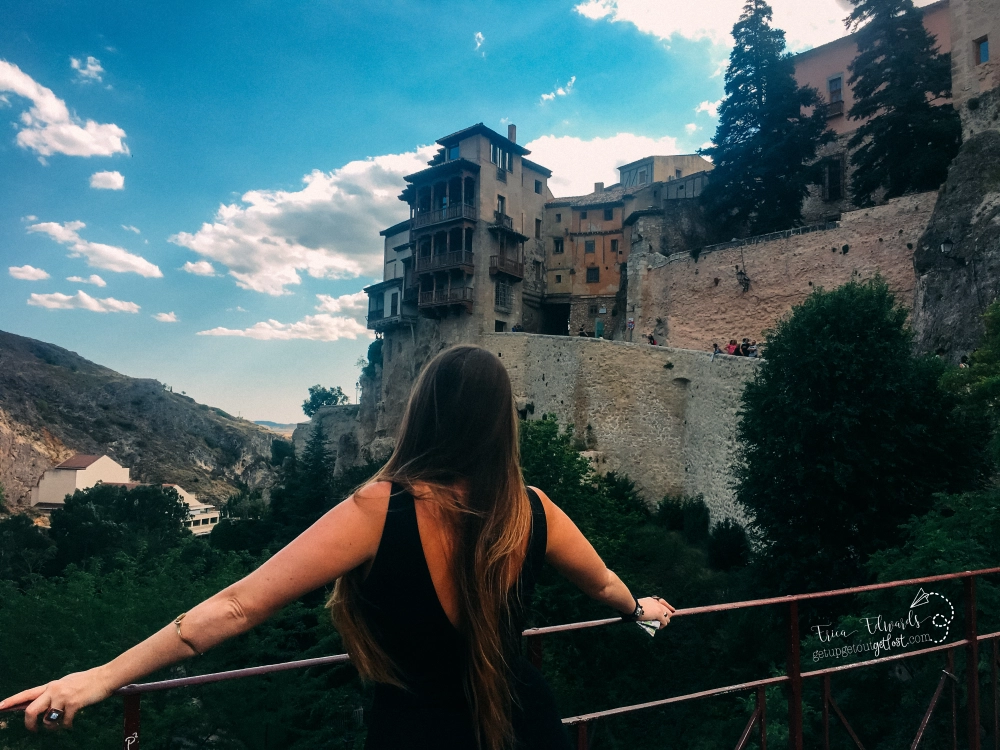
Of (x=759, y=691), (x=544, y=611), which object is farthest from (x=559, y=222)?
(x=759, y=691)

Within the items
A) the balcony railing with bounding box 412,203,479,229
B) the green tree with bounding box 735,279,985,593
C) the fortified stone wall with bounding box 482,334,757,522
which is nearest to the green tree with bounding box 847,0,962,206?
the fortified stone wall with bounding box 482,334,757,522

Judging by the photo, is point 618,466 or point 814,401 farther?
point 618,466

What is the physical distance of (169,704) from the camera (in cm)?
1394

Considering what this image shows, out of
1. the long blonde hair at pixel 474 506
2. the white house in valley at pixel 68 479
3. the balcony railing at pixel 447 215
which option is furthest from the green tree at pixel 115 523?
the long blonde hair at pixel 474 506

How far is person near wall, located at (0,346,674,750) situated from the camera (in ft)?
4.94

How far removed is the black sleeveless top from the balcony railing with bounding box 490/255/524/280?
115 ft

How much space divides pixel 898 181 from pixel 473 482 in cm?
2962

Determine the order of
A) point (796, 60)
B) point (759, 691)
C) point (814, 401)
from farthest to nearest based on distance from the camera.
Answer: point (796, 60) → point (814, 401) → point (759, 691)

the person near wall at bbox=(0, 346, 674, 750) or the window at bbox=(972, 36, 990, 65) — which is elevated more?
the window at bbox=(972, 36, 990, 65)

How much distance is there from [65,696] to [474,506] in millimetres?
1070

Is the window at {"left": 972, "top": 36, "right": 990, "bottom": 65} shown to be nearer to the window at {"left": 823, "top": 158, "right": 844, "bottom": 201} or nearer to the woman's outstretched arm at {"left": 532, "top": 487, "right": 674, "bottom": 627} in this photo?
the window at {"left": 823, "top": 158, "right": 844, "bottom": 201}

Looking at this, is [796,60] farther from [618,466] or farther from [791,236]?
[618,466]

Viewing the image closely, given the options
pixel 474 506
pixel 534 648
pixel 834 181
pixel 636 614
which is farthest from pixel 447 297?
pixel 474 506
